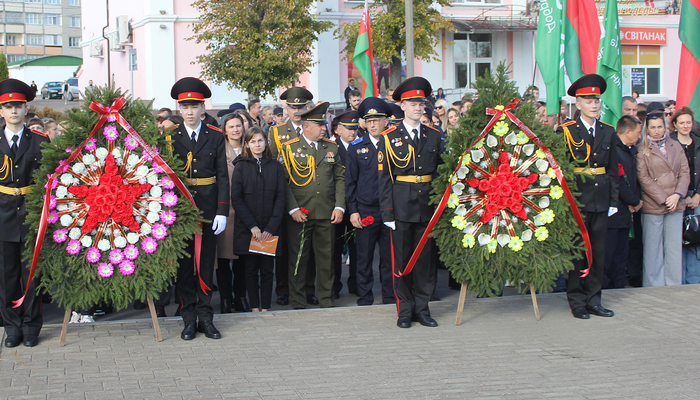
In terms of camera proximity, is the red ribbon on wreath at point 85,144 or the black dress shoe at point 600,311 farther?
the black dress shoe at point 600,311

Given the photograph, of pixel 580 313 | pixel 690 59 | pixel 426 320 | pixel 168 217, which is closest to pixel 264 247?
pixel 168 217

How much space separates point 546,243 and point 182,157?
3.25 m

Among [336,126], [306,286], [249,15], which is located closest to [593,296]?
[306,286]

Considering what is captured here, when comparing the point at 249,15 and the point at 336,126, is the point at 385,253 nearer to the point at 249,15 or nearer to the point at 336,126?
the point at 336,126

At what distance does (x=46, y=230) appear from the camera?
564 cm

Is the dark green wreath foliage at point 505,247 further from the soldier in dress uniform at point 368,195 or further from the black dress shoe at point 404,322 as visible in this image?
the soldier in dress uniform at point 368,195

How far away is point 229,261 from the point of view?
7324 mm

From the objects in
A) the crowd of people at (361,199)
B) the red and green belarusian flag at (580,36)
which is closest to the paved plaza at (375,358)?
the crowd of people at (361,199)

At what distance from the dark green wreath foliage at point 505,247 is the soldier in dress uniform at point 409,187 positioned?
166 mm

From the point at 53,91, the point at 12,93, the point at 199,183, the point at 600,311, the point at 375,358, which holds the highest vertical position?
the point at 53,91

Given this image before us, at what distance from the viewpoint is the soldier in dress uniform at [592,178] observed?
6.49 meters

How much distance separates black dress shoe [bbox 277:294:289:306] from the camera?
7707 millimetres

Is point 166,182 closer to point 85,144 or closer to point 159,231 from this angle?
point 159,231

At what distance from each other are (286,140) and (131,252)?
2.33 m
